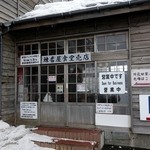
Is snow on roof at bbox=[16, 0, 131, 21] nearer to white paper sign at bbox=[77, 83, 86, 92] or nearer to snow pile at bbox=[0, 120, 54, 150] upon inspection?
white paper sign at bbox=[77, 83, 86, 92]

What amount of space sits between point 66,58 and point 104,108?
2270 mm

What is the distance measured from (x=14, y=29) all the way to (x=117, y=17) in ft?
12.8

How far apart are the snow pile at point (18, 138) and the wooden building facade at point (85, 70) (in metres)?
0.84

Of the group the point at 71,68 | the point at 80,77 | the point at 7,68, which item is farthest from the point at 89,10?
the point at 7,68

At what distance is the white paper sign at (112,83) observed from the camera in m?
7.19

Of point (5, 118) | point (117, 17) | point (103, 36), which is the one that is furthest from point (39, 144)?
point (117, 17)

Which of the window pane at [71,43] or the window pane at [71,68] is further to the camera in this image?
the window pane at [71,43]

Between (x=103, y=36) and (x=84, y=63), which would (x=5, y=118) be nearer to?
(x=84, y=63)

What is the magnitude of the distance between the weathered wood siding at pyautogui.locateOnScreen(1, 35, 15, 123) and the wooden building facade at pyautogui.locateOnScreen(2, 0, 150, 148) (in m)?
0.04

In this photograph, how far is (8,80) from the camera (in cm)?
873

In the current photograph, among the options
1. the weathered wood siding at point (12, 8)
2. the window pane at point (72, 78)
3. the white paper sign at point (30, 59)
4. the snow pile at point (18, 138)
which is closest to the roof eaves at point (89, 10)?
the weathered wood siding at point (12, 8)

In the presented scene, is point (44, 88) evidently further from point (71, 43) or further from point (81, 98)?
point (71, 43)

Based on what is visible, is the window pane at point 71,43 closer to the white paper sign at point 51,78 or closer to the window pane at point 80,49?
the window pane at point 80,49

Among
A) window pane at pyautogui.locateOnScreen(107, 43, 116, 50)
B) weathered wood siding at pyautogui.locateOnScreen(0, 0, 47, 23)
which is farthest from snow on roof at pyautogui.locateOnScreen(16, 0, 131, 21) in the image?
window pane at pyautogui.locateOnScreen(107, 43, 116, 50)
